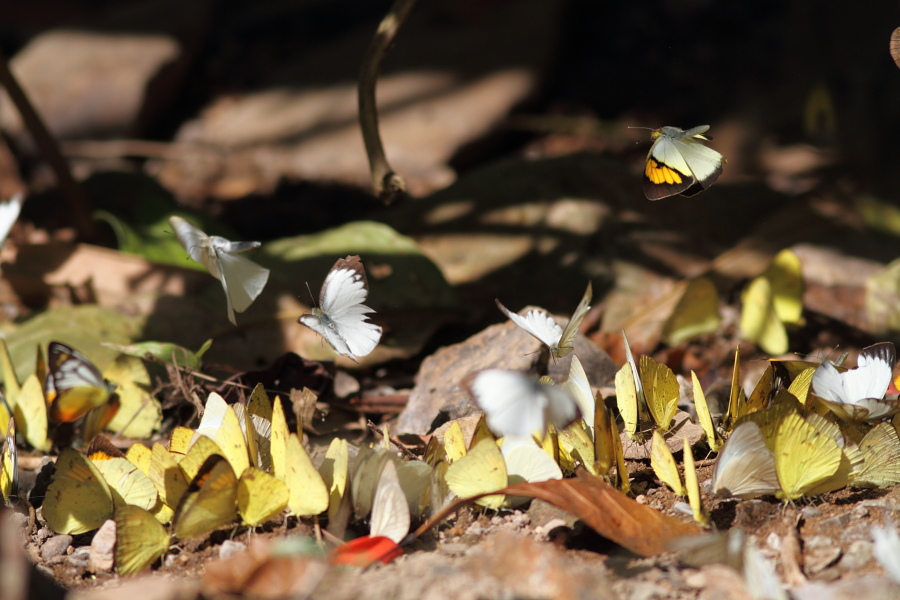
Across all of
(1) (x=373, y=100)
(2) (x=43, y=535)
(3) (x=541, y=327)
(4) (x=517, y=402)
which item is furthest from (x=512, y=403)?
(1) (x=373, y=100)

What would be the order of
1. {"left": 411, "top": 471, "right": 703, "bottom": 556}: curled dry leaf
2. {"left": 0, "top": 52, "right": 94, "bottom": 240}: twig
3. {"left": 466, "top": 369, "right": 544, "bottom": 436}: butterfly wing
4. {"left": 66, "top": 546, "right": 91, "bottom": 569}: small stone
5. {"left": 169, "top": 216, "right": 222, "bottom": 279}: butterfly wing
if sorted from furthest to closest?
{"left": 0, "top": 52, "right": 94, "bottom": 240}: twig, {"left": 169, "top": 216, "right": 222, "bottom": 279}: butterfly wing, {"left": 66, "top": 546, "right": 91, "bottom": 569}: small stone, {"left": 411, "top": 471, "right": 703, "bottom": 556}: curled dry leaf, {"left": 466, "top": 369, "right": 544, "bottom": 436}: butterfly wing

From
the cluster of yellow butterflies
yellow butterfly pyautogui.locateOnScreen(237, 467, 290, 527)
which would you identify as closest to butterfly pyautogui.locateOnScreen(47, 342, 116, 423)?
the cluster of yellow butterflies

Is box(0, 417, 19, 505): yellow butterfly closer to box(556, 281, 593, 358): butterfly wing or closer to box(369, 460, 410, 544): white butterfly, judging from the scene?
box(369, 460, 410, 544): white butterfly

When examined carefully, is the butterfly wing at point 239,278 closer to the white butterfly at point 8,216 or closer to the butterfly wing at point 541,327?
the butterfly wing at point 541,327

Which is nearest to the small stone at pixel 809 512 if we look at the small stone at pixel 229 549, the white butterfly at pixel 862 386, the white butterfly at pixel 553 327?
the white butterfly at pixel 862 386

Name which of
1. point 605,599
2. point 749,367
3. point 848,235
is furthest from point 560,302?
point 605,599
